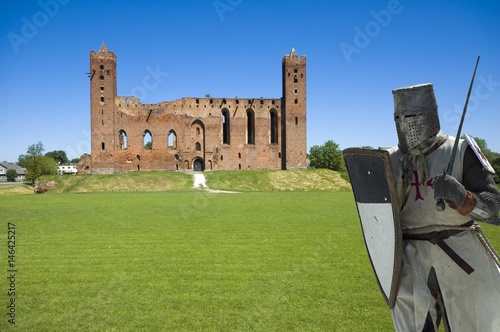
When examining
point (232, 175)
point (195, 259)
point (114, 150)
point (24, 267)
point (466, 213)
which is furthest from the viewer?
point (114, 150)

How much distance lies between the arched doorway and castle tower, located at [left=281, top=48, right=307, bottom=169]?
42.3ft

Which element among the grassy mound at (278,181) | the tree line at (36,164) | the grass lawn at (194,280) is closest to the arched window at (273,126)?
the grassy mound at (278,181)

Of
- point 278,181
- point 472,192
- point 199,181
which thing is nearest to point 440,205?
point 472,192

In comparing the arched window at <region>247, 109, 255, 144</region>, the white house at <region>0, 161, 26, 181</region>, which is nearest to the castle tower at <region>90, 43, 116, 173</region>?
the arched window at <region>247, 109, 255, 144</region>

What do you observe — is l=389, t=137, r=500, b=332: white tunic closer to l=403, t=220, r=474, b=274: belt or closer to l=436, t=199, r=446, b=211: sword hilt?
l=403, t=220, r=474, b=274: belt

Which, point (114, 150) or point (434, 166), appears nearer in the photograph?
point (434, 166)

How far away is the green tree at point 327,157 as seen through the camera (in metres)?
85.9

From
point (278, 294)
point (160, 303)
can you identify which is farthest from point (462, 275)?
point (160, 303)

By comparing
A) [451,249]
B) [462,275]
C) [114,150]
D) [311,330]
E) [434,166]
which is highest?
[114,150]

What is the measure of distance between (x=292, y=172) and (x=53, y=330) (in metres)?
43.9

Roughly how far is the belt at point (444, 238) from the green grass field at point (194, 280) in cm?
214

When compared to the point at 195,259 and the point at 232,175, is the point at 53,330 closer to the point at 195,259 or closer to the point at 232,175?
the point at 195,259

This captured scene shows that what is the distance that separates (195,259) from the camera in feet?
26.5

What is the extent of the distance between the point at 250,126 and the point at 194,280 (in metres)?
56.2
